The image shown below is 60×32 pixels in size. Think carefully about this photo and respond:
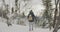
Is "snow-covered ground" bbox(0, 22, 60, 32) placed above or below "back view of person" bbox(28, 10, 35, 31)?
below

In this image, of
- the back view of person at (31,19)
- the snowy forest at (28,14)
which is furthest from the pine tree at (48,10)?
the back view of person at (31,19)

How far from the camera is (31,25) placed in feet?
4.50

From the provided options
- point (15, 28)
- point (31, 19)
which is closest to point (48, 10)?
point (31, 19)

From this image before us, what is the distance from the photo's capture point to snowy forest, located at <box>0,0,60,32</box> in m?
1.33

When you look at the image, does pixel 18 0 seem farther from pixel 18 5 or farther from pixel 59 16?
pixel 59 16

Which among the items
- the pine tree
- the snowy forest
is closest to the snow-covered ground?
the snowy forest

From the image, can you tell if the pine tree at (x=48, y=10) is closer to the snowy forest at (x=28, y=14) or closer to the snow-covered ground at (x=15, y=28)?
the snowy forest at (x=28, y=14)

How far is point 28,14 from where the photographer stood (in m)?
1.38

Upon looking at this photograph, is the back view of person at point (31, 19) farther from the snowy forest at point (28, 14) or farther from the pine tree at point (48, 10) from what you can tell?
the pine tree at point (48, 10)

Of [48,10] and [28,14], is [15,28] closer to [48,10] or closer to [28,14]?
[28,14]

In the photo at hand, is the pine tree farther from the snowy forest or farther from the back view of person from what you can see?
the back view of person

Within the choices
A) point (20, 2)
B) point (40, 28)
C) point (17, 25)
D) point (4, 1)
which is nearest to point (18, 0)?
point (20, 2)

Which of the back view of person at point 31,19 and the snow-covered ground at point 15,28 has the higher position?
the back view of person at point 31,19

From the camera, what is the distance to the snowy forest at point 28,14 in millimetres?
1331
